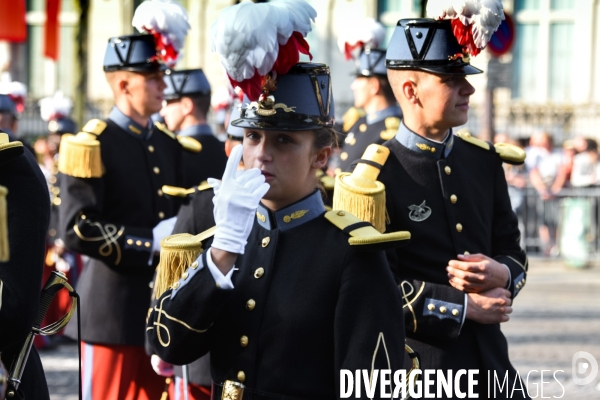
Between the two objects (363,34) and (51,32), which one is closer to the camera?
(363,34)

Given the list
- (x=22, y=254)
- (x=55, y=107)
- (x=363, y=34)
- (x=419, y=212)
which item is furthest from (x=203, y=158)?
(x=55, y=107)

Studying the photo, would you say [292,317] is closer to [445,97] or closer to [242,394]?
[242,394]

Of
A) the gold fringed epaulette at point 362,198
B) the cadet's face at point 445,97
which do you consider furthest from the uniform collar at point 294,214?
the cadet's face at point 445,97

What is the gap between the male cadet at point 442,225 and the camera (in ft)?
13.8

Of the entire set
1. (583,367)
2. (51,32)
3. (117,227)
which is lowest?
(583,367)

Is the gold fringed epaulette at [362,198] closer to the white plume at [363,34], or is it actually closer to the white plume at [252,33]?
the white plume at [252,33]

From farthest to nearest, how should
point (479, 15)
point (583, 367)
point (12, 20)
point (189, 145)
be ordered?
point (12, 20)
point (583, 367)
point (189, 145)
point (479, 15)

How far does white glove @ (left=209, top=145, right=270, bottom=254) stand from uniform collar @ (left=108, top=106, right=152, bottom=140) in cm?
304

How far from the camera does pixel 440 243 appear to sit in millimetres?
4258

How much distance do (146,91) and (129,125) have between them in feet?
0.67

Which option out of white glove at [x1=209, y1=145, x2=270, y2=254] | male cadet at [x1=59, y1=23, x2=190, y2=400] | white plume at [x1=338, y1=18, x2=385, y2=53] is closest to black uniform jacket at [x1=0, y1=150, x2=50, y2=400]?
white glove at [x1=209, y1=145, x2=270, y2=254]

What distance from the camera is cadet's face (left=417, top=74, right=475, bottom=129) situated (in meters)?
4.29

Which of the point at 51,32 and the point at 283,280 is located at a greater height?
the point at 51,32

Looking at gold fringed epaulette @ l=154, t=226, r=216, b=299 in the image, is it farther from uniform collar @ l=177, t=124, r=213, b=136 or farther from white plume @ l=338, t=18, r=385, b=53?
white plume @ l=338, t=18, r=385, b=53
